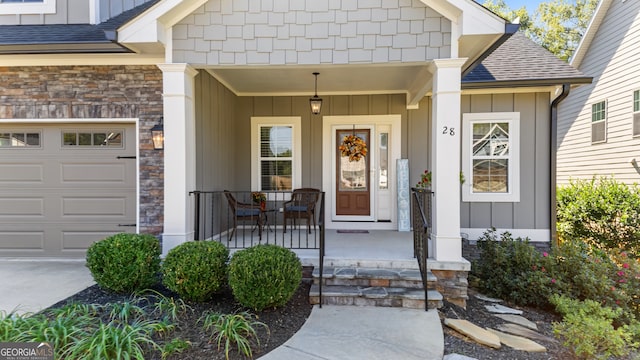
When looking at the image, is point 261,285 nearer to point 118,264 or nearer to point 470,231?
point 118,264

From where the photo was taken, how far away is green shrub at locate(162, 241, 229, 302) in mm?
3402

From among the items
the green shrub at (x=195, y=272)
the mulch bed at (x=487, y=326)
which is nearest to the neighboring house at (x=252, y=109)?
the mulch bed at (x=487, y=326)

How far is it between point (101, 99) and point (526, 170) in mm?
6955

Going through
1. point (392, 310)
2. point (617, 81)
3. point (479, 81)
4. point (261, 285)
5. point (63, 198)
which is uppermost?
point (617, 81)

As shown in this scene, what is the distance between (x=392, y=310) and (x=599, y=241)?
5.53 meters

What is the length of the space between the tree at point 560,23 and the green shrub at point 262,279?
1759 centimetres

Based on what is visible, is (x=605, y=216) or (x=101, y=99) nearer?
(x=101, y=99)

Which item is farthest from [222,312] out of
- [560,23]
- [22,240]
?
[560,23]

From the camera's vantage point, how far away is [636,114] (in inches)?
287

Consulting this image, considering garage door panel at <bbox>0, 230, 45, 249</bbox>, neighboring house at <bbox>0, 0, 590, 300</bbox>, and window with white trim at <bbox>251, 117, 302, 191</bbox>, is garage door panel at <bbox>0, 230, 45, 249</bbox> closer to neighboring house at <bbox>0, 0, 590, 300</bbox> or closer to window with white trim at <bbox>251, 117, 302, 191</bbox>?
neighboring house at <bbox>0, 0, 590, 300</bbox>

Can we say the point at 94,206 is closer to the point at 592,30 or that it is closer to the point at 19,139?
the point at 19,139

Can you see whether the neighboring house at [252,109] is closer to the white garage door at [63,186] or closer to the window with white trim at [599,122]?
the white garage door at [63,186]

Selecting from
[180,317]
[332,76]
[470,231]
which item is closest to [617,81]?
[470,231]

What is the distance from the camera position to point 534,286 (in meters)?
4.30
